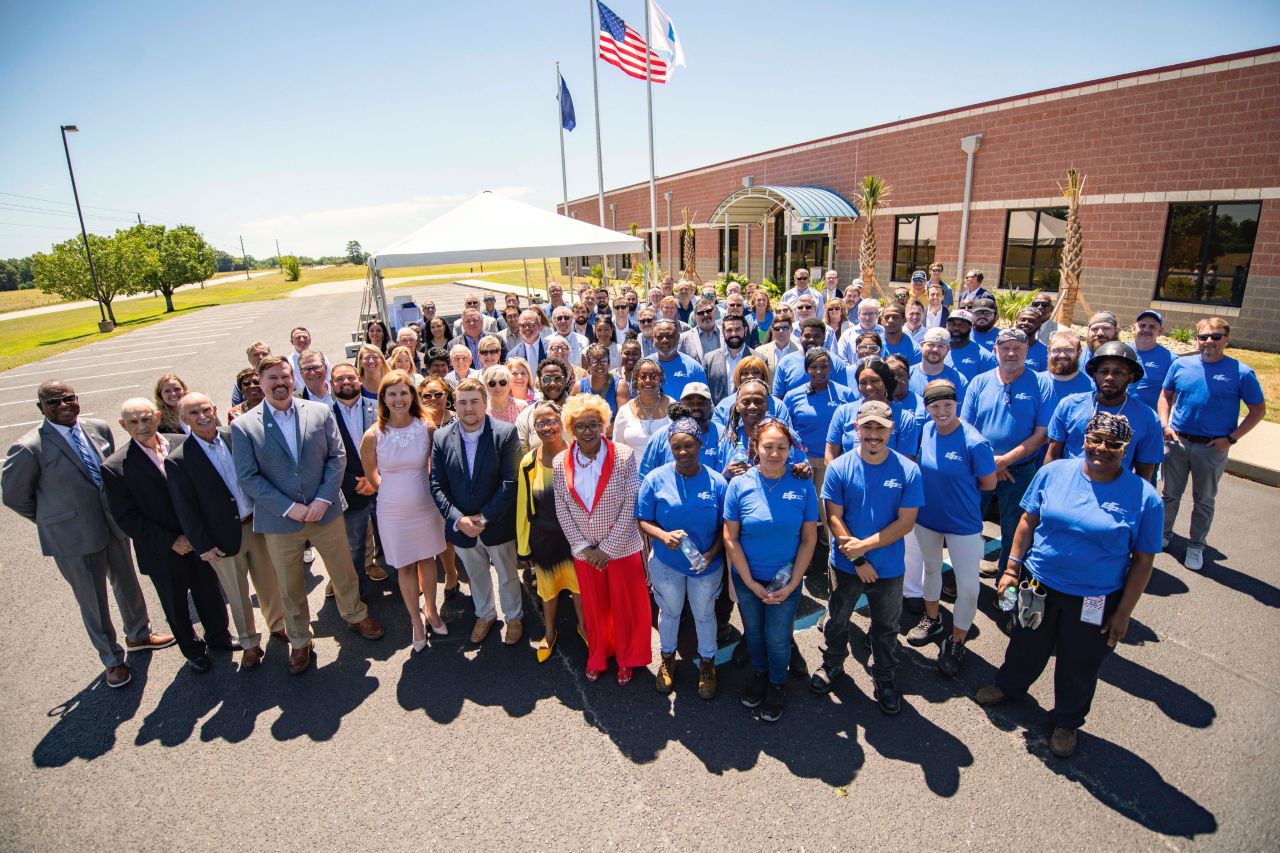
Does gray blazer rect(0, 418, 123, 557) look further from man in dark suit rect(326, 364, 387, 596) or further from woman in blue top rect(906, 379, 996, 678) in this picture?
woman in blue top rect(906, 379, 996, 678)

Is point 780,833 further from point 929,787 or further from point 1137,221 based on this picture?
point 1137,221

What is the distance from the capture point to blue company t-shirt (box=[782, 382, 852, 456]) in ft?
17.0

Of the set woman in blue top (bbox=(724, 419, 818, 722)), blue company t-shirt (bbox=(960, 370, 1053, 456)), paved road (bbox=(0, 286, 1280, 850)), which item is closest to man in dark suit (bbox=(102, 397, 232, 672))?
paved road (bbox=(0, 286, 1280, 850))

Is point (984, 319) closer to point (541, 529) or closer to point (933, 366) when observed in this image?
point (933, 366)

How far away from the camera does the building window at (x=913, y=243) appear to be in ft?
64.7

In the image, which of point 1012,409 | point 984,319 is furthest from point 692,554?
point 984,319

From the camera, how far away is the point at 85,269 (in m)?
31.7

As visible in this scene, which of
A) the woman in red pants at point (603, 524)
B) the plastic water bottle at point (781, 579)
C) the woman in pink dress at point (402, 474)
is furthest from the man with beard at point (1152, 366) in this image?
the woman in pink dress at point (402, 474)

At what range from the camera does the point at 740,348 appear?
21.7ft

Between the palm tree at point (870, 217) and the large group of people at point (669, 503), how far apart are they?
15782 millimetres

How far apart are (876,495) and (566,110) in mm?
24773

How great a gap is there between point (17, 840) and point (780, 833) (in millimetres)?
4023

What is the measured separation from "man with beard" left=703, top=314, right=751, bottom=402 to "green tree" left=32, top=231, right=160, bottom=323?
36797 mm

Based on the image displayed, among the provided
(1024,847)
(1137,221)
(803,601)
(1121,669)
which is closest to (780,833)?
(1024,847)
